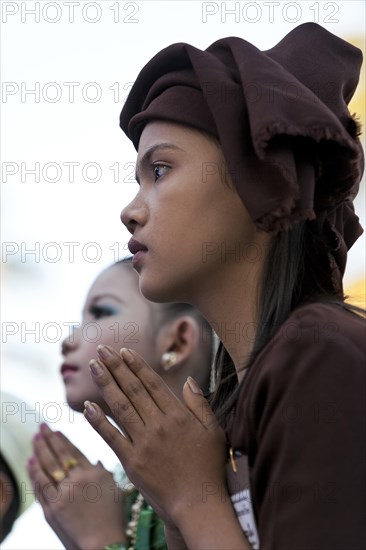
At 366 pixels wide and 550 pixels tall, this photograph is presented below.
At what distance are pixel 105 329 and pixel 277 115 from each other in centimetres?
128

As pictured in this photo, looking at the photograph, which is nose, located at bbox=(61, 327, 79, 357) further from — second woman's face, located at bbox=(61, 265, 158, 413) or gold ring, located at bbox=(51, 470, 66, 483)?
gold ring, located at bbox=(51, 470, 66, 483)

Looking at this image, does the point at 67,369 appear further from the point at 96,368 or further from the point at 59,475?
the point at 96,368

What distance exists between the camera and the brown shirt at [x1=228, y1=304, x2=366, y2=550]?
128 centimetres

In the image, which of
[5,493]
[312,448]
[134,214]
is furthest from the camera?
[5,493]

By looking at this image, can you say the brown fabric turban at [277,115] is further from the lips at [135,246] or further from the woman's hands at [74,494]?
the woman's hands at [74,494]

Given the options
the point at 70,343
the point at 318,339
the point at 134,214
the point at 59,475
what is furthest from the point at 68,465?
the point at 318,339

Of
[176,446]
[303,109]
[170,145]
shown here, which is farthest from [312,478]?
[170,145]

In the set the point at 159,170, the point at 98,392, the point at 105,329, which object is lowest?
the point at 98,392

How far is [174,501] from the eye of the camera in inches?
57.6

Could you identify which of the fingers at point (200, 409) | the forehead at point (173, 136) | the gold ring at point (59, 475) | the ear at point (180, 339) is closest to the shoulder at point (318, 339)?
the fingers at point (200, 409)

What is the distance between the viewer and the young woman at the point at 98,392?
2.21m

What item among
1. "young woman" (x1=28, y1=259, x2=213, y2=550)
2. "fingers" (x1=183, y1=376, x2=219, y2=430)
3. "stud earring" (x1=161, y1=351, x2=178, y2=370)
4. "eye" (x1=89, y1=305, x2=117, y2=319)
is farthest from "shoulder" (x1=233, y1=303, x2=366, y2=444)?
"eye" (x1=89, y1=305, x2=117, y2=319)

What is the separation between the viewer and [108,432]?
1.54 meters

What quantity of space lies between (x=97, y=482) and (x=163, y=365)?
1.34 ft
